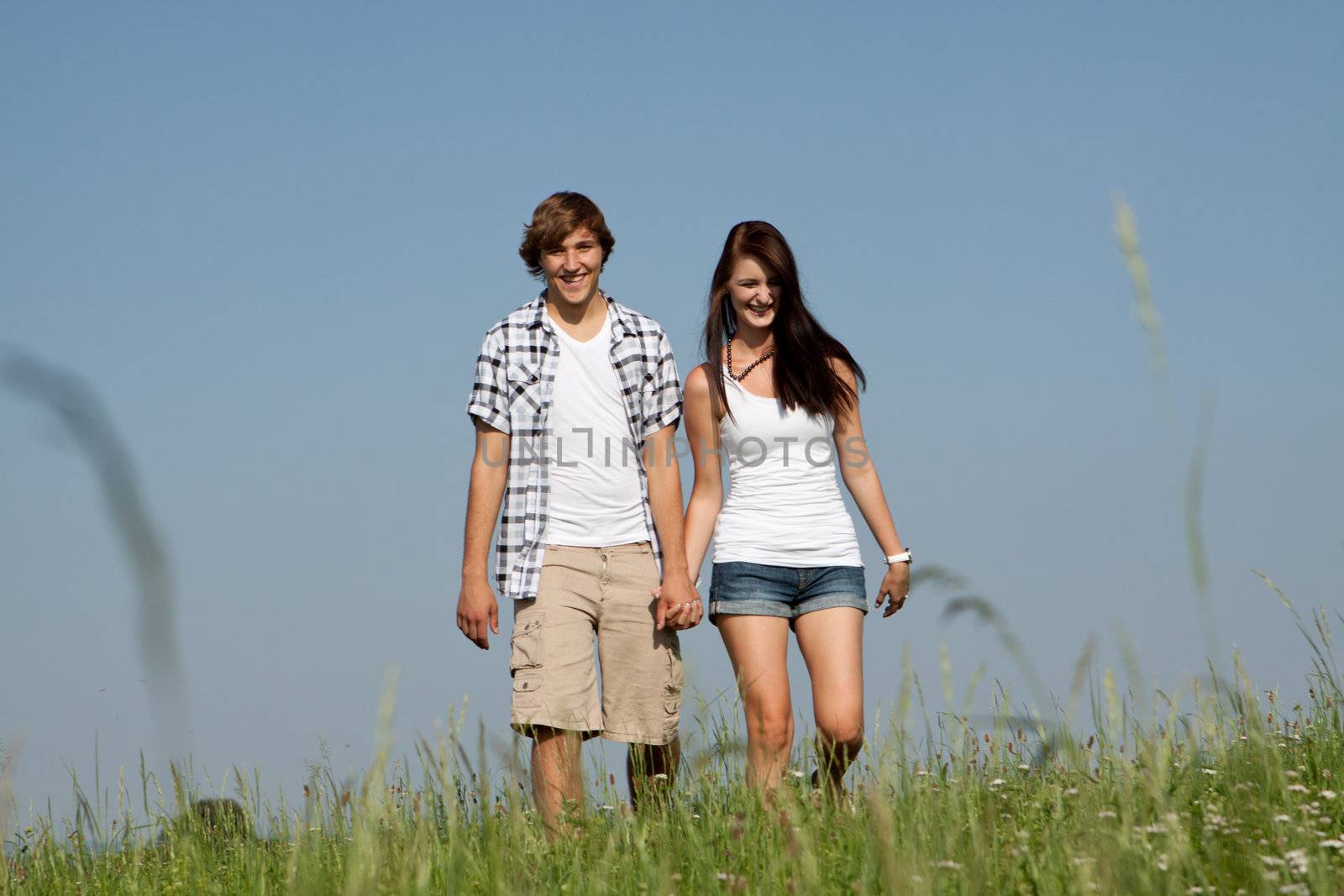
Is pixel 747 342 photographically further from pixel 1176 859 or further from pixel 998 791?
pixel 1176 859

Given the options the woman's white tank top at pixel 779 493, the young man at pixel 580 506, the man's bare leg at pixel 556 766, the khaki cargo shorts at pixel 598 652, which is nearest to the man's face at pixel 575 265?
the young man at pixel 580 506

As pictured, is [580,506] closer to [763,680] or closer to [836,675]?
[763,680]

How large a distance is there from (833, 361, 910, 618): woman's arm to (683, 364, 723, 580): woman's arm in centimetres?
61

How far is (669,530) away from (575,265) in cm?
123

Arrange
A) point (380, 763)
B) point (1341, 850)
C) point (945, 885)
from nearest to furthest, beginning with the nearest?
point (380, 763), point (945, 885), point (1341, 850)

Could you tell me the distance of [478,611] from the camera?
5.05 meters

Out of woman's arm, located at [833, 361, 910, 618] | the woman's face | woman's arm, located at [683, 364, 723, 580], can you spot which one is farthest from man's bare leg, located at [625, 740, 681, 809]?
the woman's face

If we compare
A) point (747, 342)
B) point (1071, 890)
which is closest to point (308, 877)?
point (1071, 890)

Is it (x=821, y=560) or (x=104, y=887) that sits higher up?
(x=821, y=560)

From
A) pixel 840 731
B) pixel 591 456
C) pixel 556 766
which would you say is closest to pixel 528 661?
pixel 556 766

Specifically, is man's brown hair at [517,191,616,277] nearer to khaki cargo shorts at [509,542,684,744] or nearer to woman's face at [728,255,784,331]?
woman's face at [728,255,784,331]

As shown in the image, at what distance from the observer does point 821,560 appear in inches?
207

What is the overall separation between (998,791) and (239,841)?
9.15 ft

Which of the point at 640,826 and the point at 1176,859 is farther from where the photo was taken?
the point at 640,826
